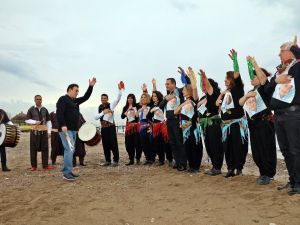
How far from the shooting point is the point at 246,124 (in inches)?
253

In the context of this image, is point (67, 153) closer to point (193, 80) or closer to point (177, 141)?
point (177, 141)

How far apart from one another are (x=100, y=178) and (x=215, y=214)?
150 inches

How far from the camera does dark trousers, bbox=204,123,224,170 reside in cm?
697

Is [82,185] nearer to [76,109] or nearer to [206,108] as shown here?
[76,109]

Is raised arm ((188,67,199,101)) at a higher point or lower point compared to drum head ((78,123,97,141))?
higher

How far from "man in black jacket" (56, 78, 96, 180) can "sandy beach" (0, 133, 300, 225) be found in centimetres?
38

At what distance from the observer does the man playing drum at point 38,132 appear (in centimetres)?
943

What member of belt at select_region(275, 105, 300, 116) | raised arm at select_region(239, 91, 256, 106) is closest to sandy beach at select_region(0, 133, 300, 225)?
belt at select_region(275, 105, 300, 116)

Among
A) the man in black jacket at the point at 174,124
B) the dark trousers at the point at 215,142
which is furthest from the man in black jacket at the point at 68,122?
the dark trousers at the point at 215,142

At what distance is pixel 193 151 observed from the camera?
304 inches

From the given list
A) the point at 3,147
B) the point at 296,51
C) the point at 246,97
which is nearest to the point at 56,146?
the point at 3,147

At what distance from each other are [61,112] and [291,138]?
4.80m

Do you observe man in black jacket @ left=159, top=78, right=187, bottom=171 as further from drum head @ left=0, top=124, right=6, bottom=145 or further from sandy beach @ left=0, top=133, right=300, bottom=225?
drum head @ left=0, top=124, right=6, bottom=145

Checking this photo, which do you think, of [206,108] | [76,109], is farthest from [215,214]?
[76,109]
